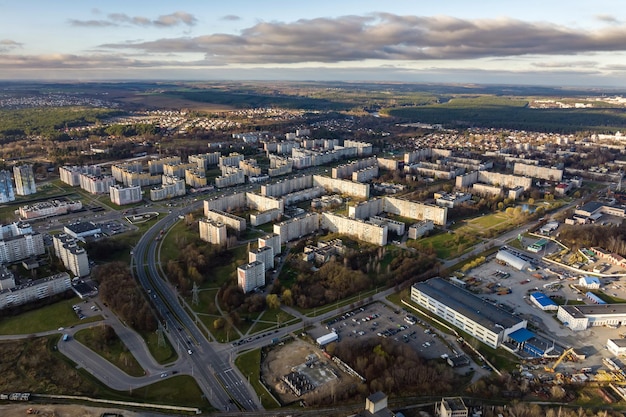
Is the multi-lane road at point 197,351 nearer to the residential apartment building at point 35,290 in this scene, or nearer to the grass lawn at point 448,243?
the residential apartment building at point 35,290

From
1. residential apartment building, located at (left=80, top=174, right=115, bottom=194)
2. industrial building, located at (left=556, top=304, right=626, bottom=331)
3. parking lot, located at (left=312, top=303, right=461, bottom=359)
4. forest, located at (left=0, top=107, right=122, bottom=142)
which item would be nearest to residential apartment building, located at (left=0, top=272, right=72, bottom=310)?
parking lot, located at (left=312, top=303, right=461, bottom=359)

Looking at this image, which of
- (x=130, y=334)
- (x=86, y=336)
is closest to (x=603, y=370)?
(x=130, y=334)

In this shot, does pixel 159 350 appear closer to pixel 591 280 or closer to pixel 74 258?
pixel 74 258

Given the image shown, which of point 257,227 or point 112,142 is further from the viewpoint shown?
point 112,142

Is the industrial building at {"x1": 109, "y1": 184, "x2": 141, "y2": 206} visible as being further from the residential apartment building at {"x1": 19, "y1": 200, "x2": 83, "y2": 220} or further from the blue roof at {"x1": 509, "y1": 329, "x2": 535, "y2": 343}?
the blue roof at {"x1": 509, "y1": 329, "x2": 535, "y2": 343}

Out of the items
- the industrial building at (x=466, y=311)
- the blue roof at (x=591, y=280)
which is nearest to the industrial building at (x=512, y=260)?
the blue roof at (x=591, y=280)

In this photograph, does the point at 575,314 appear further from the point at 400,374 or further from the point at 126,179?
the point at 126,179
